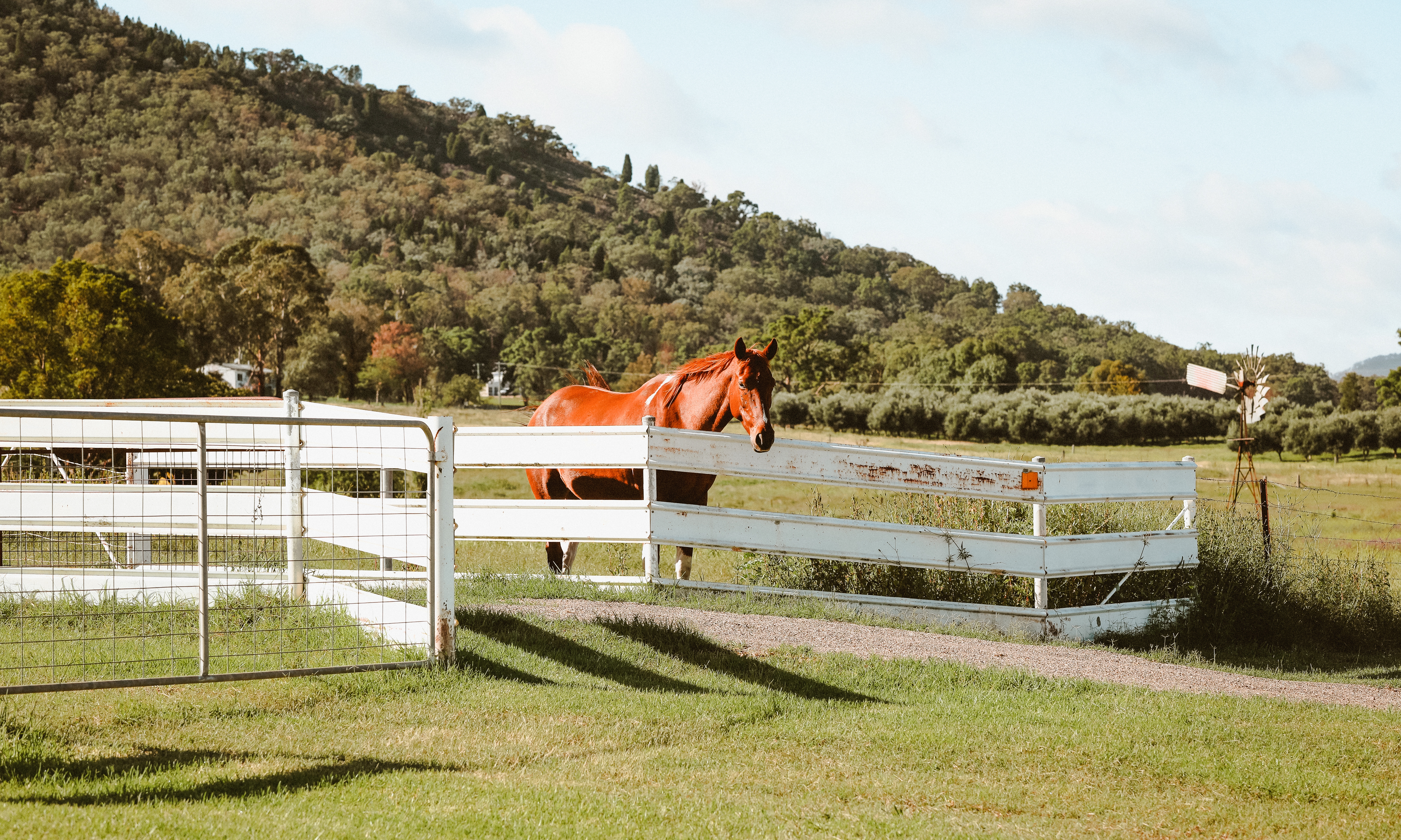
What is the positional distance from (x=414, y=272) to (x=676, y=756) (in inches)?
5581

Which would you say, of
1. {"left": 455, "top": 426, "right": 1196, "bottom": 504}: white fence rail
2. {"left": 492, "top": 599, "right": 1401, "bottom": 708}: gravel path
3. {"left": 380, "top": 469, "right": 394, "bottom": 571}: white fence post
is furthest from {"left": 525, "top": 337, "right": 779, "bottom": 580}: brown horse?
{"left": 380, "top": 469, "right": 394, "bottom": 571}: white fence post

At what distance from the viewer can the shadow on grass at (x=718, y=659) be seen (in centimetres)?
622

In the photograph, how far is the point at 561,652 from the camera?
21.2 feet

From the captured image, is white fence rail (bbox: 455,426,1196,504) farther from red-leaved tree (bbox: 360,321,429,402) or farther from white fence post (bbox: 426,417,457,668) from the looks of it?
red-leaved tree (bbox: 360,321,429,402)

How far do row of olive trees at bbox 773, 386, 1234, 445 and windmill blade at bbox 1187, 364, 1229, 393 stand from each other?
51470mm

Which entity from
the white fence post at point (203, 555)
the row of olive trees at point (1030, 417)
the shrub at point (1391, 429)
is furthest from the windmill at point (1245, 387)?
the shrub at point (1391, 429)

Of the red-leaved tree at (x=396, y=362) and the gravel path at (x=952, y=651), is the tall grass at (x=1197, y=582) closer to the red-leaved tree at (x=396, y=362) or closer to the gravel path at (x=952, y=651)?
the gravel path at (x=952, y=651)

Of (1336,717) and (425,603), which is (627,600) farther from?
(1336,717)

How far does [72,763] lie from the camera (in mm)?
4375

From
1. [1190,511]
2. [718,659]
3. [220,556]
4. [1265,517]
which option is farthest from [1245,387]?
[220,556]

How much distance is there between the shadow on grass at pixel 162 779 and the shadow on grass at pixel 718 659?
2.20m

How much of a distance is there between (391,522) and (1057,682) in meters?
5.34

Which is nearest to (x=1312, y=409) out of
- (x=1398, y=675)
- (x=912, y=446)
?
(x=912, y=446)

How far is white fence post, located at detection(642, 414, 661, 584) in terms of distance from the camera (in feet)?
26.5
